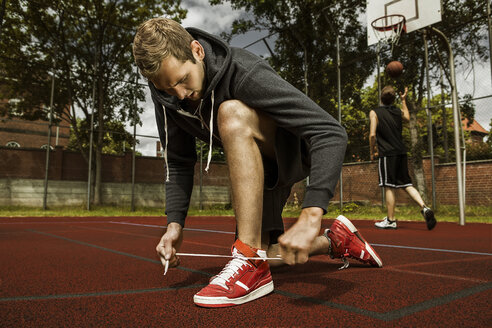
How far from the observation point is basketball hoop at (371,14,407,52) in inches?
331

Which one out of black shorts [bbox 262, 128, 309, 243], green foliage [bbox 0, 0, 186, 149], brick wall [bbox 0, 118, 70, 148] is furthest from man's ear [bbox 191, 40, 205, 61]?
brick wall [bbox 0, 118, 70, 148]

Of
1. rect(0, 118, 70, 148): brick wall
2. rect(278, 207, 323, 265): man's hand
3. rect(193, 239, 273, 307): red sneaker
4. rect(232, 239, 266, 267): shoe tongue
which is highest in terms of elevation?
rect(0, 118, 70, 148): brick wall

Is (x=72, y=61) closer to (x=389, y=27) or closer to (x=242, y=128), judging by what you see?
(x=389, y=27)

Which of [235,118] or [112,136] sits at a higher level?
[112,136]

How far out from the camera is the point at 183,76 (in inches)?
56.1

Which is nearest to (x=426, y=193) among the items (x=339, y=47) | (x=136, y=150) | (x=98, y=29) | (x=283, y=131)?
(x=339, y=47)

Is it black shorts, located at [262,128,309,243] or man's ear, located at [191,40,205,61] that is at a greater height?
man's ear, located at [191,40,205,61]

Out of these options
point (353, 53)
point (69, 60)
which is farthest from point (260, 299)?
point (69, 60)

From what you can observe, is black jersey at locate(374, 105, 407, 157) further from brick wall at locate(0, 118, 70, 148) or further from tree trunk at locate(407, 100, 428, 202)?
brick wall at locate(0, 118, 70, 148)

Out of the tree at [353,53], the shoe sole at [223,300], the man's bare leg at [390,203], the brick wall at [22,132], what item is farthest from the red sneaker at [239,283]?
the brick wall at [22,132]

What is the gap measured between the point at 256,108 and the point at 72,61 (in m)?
13.1

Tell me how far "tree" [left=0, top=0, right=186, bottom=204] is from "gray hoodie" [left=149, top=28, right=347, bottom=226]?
1073 cm

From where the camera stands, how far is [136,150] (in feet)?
41.1

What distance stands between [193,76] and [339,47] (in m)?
11.0
